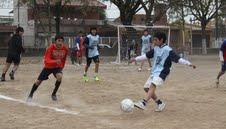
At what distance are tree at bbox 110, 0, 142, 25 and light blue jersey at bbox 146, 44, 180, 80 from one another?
107 feet

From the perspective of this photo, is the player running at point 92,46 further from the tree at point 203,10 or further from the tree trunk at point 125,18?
the tree at point 203,10

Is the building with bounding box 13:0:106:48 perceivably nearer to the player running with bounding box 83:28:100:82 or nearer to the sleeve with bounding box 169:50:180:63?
the player running with bounding box 83:28:100:82

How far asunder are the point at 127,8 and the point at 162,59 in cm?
3331

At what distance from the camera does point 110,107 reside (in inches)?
444

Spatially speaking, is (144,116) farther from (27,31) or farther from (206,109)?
(27,31)

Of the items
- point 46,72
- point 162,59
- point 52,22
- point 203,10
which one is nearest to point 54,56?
point 46,72

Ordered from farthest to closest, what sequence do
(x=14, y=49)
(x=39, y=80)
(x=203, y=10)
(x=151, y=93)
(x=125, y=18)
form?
(x=203, y=10)
(x=125, y=18)
(x=14, y=49)
(x=39, y=80)
(x=151, y=93)

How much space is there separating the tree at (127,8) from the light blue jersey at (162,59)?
32471 mm

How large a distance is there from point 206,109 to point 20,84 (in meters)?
6.73

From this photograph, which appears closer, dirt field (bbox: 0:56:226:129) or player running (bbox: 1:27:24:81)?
dirt field (bbox: 0:56:226:129)

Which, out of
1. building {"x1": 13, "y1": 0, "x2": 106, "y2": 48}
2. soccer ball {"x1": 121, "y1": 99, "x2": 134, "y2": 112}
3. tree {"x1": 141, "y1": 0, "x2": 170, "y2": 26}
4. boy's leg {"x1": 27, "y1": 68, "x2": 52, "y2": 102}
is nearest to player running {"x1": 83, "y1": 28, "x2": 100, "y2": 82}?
boy's leg {"x1": 27, "y1": 68, "x2": 52, "y2": 102}

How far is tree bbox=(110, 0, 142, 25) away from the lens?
142ft

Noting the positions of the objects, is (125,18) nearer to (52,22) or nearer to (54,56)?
(52,22)

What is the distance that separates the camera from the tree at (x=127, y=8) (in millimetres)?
43256
